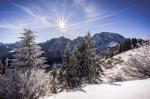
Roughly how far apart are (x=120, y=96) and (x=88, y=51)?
44.6 ft

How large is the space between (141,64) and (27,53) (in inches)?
691

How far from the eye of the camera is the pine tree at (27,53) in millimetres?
21938

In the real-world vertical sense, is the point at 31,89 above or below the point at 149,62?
below

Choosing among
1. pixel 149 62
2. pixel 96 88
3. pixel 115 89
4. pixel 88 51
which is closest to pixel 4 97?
pixel 96 88

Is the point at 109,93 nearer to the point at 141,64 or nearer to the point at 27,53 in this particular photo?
the point at 141,64

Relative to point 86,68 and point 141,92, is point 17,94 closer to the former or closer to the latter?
point 141,92

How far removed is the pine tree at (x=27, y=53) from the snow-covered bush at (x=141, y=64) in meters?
15.9

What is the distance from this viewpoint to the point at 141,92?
4.38 meters

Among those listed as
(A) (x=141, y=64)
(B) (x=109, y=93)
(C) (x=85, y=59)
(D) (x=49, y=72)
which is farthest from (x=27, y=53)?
(B) (x=109, y=93)

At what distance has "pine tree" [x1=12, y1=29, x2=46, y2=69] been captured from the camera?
72.0 feet

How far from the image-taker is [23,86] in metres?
5.09

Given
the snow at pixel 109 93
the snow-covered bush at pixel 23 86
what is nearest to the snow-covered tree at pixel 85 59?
the snow-covered bush at pixel 23 86

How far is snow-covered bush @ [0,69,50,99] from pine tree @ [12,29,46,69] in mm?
16549

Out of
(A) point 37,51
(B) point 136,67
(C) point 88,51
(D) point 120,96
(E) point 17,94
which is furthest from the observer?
(A) point 37,51
